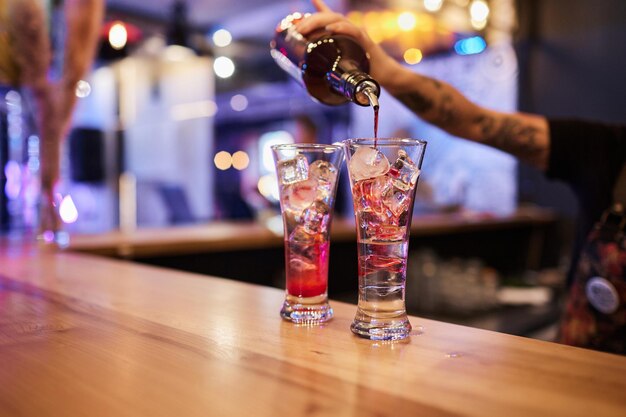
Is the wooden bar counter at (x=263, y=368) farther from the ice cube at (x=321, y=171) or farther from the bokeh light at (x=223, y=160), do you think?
the bokeh light at (x=223, y=160)

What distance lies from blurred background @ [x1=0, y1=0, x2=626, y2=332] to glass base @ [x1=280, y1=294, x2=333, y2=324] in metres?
1.32

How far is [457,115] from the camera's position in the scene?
1377 millimetres

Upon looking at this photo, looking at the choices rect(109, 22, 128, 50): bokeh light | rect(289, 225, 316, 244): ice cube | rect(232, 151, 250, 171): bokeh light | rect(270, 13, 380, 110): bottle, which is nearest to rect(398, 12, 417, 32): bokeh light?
rect(109, 22, 128, 50): bokeh light

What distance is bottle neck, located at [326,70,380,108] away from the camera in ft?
2.28

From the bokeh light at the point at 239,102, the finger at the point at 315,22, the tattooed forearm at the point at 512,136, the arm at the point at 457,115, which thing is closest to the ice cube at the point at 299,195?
the finger at the point at 315,22

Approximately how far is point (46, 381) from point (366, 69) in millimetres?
643

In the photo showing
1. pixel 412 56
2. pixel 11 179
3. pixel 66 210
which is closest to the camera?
pixel 66 210

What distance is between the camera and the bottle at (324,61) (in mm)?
801

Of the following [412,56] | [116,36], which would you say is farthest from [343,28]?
[412,56]

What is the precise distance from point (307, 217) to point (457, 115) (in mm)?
737

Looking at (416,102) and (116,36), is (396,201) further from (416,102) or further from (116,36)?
(116,36)

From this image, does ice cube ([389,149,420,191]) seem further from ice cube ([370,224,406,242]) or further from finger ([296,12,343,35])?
finger ([296,12,343,35])

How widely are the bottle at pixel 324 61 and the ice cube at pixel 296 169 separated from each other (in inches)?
4.2

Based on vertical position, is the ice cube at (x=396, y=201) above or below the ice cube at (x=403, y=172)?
below
